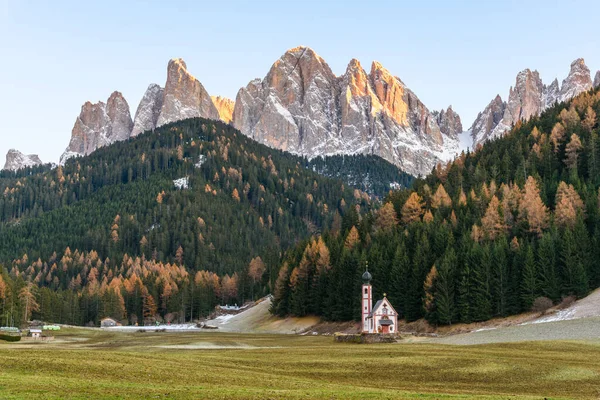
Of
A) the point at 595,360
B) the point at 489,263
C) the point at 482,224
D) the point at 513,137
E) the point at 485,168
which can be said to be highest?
the point at 513,137

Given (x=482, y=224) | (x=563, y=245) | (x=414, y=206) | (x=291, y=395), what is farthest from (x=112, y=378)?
(x=414, y=206)

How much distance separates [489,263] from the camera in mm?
90938

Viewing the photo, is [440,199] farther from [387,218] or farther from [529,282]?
[529,282]

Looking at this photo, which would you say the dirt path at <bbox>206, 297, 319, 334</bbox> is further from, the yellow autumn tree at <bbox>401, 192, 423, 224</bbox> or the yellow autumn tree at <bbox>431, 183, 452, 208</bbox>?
the yellow autumn tree at <bbox>431, 183, 452, 208</bbox>

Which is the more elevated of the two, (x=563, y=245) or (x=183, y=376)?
(x=563, y=245)

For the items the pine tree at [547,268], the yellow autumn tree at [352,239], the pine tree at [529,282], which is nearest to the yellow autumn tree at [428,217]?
the yellow autumn tree at [352,239]

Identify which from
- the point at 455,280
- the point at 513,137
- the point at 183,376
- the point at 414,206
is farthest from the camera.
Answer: the point at 513,137

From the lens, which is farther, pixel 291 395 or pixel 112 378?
pixel 112 378

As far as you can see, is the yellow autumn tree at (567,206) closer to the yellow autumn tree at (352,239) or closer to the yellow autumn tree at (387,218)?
the yellow autumn tree at (387,218)

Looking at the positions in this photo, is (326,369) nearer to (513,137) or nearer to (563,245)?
(563,245)

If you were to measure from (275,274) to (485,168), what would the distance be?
190 ft

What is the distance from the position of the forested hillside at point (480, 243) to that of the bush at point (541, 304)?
4.10ft

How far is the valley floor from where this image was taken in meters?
28.6

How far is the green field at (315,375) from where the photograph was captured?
94.0ft
